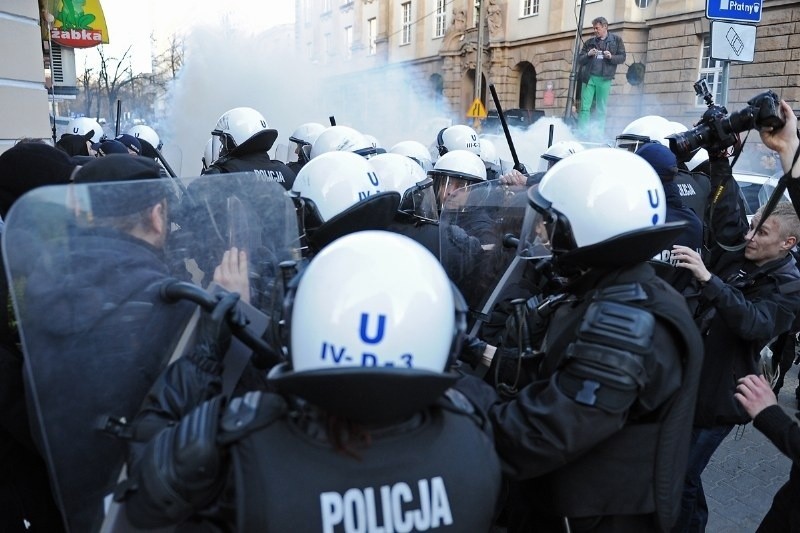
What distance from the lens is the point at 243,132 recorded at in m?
5.48

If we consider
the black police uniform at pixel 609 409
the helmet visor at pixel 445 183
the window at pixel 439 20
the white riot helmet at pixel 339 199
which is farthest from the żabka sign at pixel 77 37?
the window at pixel 439 20

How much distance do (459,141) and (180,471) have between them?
623 centimetres

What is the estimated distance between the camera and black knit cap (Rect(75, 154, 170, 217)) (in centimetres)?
145

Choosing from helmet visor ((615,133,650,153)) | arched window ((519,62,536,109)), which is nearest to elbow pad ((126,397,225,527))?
helmet visor ((615,133,650,153))

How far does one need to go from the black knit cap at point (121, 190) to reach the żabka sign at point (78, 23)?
7174mm

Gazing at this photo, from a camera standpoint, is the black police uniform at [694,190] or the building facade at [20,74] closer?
the black police uniform at [694,190]

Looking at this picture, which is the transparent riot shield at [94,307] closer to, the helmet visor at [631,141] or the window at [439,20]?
the helmet visor at [631,141]

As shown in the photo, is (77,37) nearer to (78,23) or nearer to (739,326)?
(78,23)

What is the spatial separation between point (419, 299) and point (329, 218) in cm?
137

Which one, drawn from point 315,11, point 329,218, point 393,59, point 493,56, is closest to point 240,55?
point 493,56

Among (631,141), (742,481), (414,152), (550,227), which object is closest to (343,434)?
(550,227)

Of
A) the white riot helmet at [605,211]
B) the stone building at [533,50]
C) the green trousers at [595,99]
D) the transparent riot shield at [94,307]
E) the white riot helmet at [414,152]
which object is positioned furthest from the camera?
the stone building at [533,50]

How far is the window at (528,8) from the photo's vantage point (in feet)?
88.1

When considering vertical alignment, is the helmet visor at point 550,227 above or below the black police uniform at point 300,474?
above
